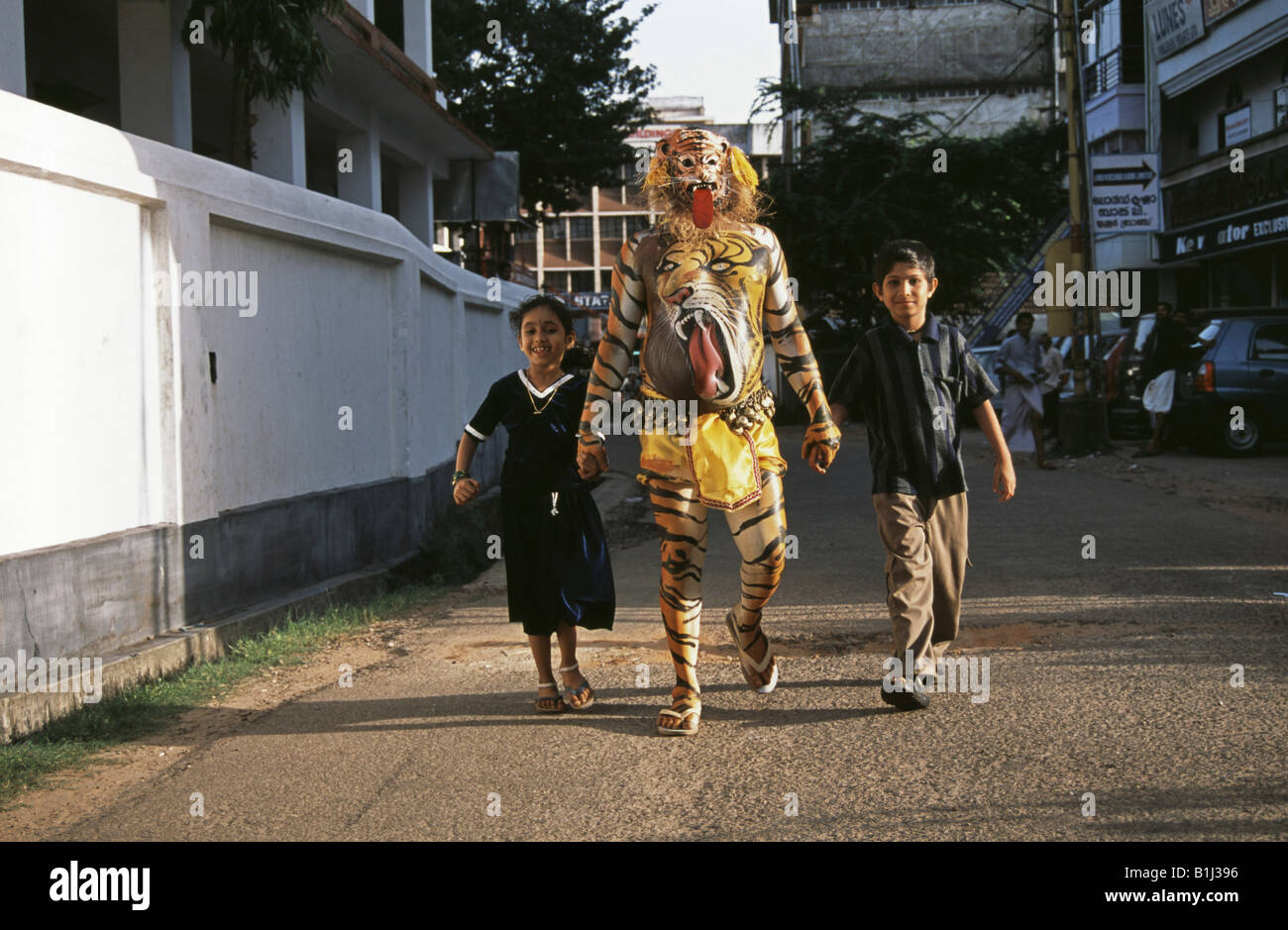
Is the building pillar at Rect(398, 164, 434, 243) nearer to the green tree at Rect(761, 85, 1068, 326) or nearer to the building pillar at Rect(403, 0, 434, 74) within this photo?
the building pillar at Rect(403, 0, 434, 74)

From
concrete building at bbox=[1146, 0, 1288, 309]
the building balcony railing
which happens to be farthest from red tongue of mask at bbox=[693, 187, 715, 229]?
the building balcony railing

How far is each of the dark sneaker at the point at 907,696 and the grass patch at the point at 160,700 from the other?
9.28 feet

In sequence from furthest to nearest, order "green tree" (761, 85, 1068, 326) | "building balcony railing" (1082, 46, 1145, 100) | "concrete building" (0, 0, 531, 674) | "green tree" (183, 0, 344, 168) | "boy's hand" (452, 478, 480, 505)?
"building balcony railing" (1082, 46, 1145, 100) < "green tree" (761, 85, 1068, 326) < "green tree" (183, 0, 344, 168) < "concrete building" (0, 0, 531, 674) < "boy's hand" (452, 478, 480, 505)

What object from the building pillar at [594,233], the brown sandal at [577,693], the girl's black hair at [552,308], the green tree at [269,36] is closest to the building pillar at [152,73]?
the green tree at [269,36]

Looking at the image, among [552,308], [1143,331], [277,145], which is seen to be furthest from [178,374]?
[1143,331]

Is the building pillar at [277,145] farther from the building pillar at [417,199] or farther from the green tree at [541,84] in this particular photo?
the green tree at [541,84]

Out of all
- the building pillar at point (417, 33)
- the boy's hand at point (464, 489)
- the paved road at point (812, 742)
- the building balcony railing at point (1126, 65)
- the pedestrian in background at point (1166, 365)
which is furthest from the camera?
the building balcony railing at point (1126, 65)

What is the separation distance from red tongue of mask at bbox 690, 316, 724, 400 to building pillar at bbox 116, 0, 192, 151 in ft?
29.2

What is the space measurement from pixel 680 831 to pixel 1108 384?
1655 centimetres

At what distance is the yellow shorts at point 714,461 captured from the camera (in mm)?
4680

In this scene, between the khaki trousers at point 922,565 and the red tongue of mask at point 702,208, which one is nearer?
the red tongue of mask at point 702,208

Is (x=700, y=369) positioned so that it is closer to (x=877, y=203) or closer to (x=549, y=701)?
(x=549, y=701)

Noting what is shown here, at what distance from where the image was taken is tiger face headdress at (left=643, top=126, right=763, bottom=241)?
4.82 m

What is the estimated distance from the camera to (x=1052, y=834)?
3.55m
